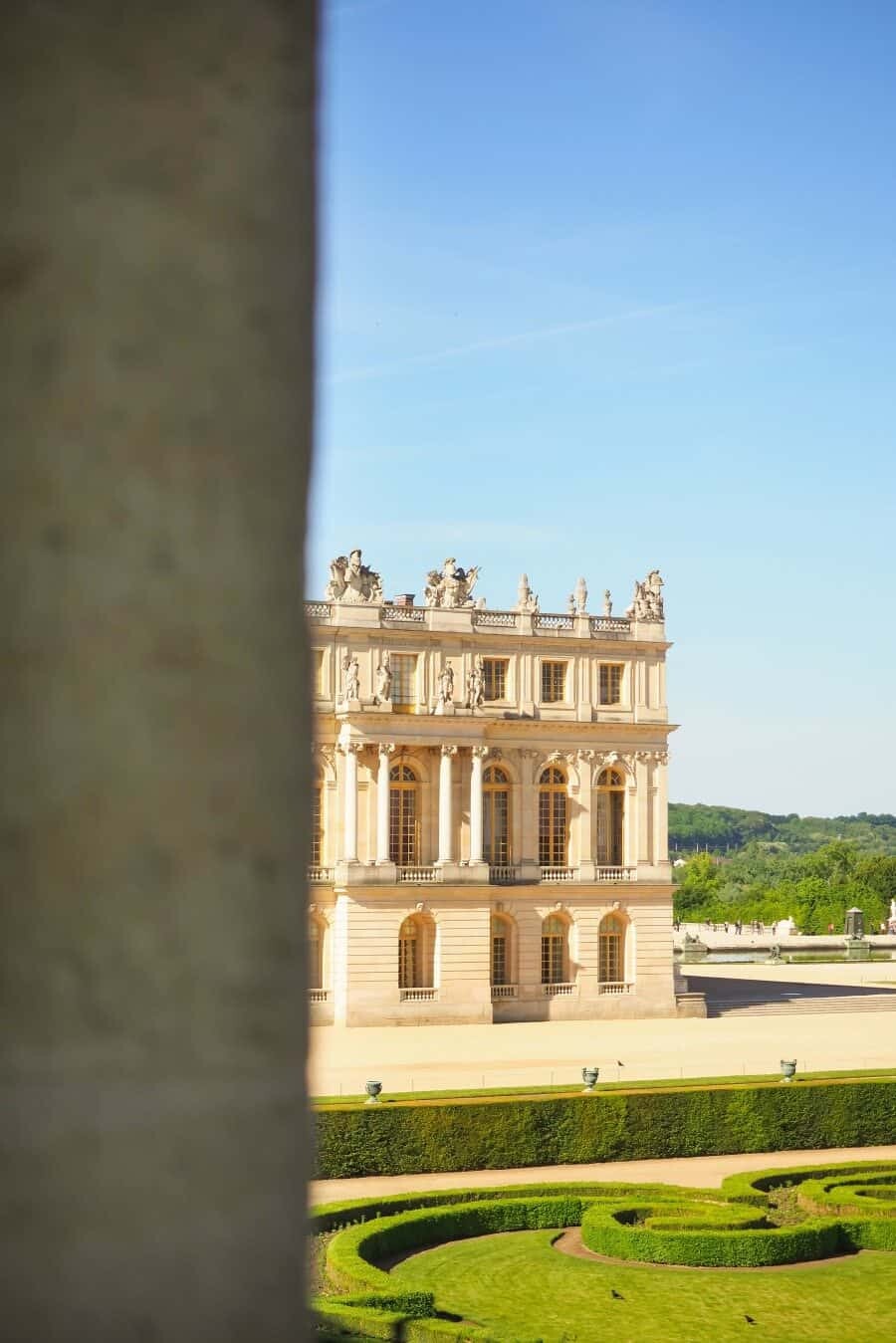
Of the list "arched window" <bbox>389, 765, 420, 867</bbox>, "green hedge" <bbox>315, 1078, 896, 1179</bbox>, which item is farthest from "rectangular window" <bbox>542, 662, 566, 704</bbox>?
"green hedge" <bbox>315, 1078, 896, 1179</bbox>

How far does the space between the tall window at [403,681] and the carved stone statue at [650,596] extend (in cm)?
825

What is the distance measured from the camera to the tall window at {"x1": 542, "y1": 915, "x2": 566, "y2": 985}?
57.8 meters

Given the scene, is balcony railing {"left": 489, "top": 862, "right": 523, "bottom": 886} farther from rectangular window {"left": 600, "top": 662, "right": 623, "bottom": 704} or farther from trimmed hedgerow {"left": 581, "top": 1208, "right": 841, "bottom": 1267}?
trimmed hedgerow {"left": 581, "top": 1208, "right": 841, "bottom": 1267}

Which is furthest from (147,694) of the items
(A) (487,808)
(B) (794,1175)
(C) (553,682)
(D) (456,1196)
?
(C) (553,682)

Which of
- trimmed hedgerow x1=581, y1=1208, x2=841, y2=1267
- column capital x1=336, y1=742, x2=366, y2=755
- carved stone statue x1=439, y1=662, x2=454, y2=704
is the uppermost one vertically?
carved stone statue x1=439, y1=662, x2=454, y2=704

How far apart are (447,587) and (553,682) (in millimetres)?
4862

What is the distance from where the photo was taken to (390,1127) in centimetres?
3014

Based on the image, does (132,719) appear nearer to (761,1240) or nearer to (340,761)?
(761,1240)

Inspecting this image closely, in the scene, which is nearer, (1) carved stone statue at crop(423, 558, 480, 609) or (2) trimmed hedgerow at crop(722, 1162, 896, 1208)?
(2) trimmed hedgerow at crop(722, 1162, 896, 1208)

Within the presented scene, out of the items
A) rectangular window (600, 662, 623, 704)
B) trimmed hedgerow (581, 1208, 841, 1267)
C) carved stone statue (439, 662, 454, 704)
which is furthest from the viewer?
rectangular window (600, 662, 623, 704)

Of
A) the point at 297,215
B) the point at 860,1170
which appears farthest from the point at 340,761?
the point at 297,215

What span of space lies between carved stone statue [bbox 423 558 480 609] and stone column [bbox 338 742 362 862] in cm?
585

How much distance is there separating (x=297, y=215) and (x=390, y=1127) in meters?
28.8

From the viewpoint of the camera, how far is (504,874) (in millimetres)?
57281
